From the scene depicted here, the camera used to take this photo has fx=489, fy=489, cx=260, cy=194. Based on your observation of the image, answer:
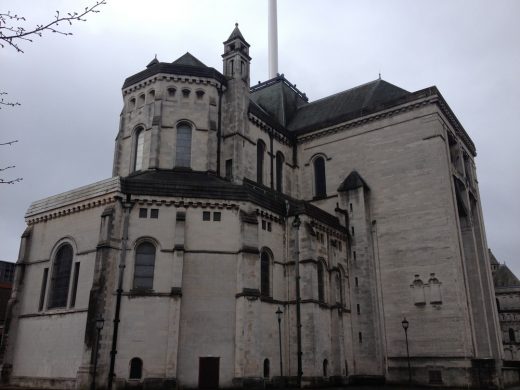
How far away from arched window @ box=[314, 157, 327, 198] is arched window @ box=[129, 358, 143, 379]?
20371mm

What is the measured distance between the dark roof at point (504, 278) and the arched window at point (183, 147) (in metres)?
59.1

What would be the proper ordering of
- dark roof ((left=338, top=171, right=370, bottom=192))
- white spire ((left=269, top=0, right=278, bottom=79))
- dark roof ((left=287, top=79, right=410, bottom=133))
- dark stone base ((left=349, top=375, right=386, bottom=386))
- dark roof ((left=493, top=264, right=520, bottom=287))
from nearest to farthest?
dark stone base ((left=349, top=375, right=386, bottom=386)), dark roof ((left=338, top=171, right=370, bottom=192)), dark roof ((left=287, top=79, right=410, bottom=133)), white spire ((left=269, top=0, right=278, bottom=79)), dark roof ((left=493, top=264, right=520, bottom=287))

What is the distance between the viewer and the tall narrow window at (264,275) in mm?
28177

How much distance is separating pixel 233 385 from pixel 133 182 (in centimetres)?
1180

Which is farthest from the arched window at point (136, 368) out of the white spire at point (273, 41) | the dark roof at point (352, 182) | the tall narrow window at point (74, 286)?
the white spire at point (273, 41)

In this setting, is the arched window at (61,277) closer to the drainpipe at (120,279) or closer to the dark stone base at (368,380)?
the drainpipe at (120,279)

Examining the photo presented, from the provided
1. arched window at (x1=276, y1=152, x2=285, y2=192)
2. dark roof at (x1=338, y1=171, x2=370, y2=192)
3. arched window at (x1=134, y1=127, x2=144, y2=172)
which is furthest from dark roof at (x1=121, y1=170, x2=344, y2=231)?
arched window at (x1=276, y1=152, x2=285, y2=192)

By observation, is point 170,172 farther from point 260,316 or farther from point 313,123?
point 313,123

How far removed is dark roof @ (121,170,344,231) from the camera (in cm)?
2658

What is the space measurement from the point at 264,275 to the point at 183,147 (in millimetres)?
10764

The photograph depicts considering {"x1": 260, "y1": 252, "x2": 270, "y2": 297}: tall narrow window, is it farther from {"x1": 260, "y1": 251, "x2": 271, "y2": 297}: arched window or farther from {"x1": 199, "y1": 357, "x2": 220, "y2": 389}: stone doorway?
{"x1": 199, "y1": 357, "x2": 220, "y2": 389}: stone doorway

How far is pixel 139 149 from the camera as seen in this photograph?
111 ft

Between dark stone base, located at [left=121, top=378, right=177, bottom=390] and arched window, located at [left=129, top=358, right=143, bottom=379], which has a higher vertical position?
arched window, located at [left=129, top=358, right=143, bottom=379]

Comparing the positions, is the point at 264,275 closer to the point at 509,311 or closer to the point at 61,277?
the point at 61,277
